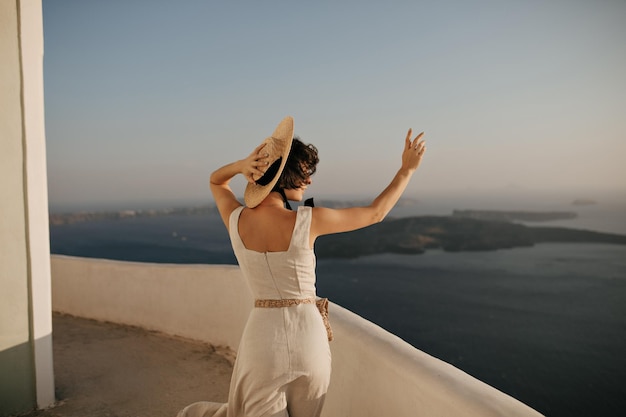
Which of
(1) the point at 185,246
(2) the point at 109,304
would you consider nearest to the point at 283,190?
(2) the point at 109,304

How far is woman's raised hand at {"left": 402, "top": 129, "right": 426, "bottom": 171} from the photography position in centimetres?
166

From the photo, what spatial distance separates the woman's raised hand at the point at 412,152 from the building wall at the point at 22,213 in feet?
7.39

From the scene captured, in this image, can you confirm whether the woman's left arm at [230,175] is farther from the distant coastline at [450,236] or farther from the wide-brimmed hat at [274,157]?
the distant coastline at [450,236]

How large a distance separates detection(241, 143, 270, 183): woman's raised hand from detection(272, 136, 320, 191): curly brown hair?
8cm

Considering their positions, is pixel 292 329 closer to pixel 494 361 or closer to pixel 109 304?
pixel 109 304

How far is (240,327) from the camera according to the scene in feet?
12.9

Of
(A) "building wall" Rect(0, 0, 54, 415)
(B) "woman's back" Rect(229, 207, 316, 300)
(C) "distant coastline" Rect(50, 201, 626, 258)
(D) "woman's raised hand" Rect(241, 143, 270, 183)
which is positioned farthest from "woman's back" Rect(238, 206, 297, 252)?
(C) "distant coastline" Rect(50, 201, 626, 258)

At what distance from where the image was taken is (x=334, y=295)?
63750 millimetres

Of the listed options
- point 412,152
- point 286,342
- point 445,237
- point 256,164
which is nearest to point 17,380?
point 286,342

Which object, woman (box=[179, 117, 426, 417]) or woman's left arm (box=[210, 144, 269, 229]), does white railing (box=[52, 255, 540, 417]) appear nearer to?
woman (box=[179, 117, 426, 417])

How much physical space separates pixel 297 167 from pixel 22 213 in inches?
79.1

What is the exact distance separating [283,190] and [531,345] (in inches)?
2178

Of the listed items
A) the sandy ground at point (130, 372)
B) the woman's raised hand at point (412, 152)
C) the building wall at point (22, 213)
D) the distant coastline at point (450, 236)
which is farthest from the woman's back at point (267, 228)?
the distant coastline at point (450, 236)

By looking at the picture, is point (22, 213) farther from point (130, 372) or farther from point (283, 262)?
point (283, 262)
